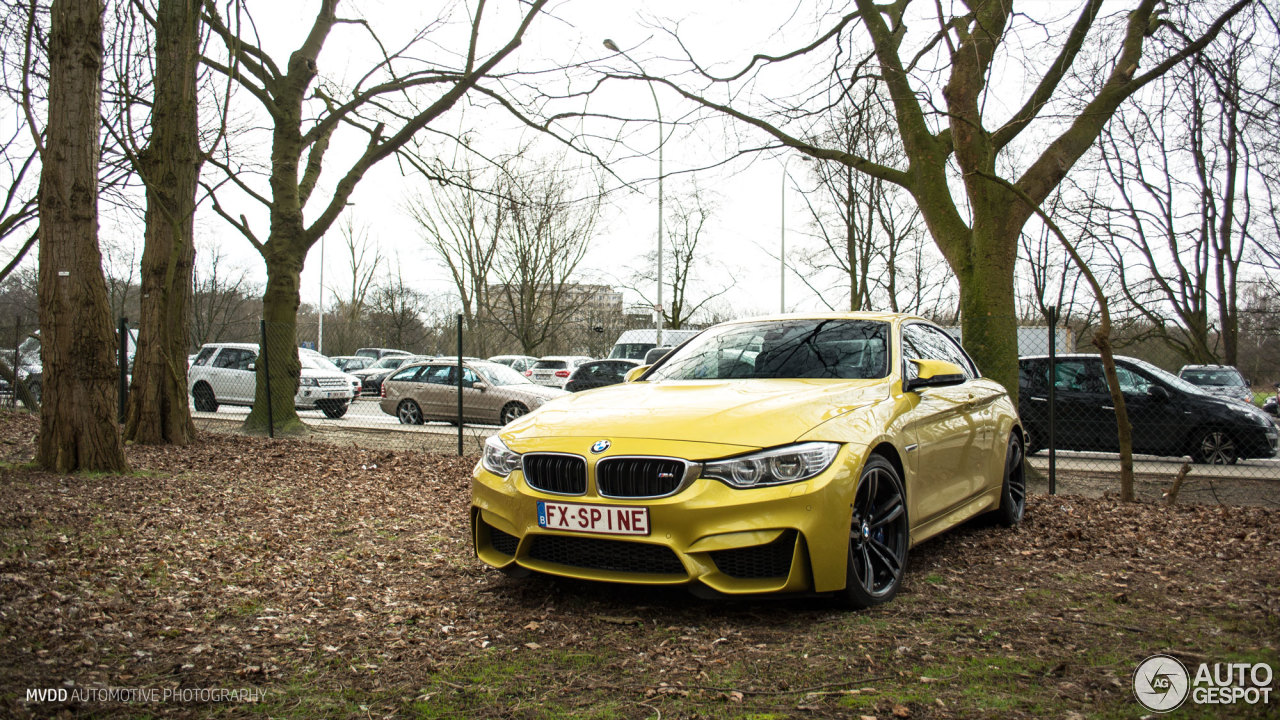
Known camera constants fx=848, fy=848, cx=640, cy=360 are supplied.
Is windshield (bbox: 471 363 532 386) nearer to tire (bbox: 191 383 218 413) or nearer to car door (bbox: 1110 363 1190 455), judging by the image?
tire (bbox: 191 383 218 413)

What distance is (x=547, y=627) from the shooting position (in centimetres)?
373

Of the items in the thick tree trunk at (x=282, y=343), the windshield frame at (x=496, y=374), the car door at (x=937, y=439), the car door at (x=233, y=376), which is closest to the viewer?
the car door at (x=937, y=439)

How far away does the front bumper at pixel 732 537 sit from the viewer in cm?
352

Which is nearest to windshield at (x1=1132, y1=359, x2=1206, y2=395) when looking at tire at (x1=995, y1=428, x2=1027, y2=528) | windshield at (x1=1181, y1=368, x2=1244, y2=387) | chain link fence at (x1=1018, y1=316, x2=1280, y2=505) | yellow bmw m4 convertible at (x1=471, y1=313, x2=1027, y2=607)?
chain link fence at (x1=1018, y1=316, x2=1280, y2=505)

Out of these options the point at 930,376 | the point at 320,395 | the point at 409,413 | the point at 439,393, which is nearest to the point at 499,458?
the point at 930,376

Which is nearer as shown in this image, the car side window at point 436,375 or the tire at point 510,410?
the tire at point 510,410

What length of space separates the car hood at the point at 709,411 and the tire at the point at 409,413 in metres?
13.2

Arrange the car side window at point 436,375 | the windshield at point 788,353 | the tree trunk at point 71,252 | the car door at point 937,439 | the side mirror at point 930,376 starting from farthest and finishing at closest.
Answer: the car side window at point 436,375 → the tree trunk at point 71,252 → the windshield at point 788,353 → the side mirror at point 930,376 → the car door at point 937,439

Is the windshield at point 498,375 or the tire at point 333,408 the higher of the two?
the windshield at point 498,375

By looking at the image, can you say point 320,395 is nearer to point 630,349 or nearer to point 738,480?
point 630,349

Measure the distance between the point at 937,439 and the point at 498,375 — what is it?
12.5 m

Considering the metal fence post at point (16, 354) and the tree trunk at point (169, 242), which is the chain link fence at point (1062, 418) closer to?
the metal fence post at point (16, 354)

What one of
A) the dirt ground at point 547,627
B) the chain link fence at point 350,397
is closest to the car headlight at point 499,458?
the dirt ground at point 547,627

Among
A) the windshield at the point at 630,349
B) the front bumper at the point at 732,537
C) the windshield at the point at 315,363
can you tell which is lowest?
the front bumper at the point at 732,537
